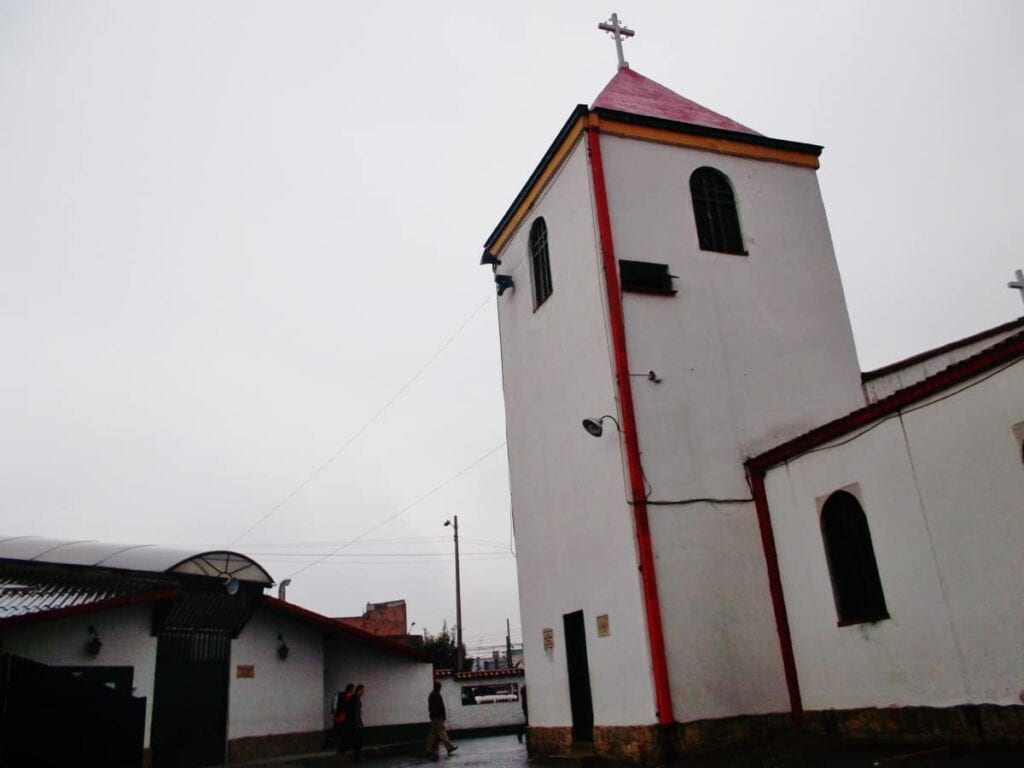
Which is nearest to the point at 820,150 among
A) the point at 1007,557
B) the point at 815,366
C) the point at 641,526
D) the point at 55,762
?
the point at 815,366

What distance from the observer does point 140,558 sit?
2161 cm

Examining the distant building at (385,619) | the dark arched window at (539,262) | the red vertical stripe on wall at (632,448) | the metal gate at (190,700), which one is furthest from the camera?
the distant building at (385,619)

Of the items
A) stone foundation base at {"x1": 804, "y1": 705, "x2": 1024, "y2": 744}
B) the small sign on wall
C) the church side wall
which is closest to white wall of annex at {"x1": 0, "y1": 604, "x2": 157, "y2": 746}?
the small sign on wall

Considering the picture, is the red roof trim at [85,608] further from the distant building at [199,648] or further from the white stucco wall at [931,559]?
the white stucco wall at [931,559]

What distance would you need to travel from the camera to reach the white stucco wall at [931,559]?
27.0ft

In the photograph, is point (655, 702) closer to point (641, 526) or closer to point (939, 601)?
point (641, 526)

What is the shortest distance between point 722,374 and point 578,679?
512cm

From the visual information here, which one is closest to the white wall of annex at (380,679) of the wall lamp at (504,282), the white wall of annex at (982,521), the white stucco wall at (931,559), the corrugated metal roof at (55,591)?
the corrugated metal roof at (55,591)

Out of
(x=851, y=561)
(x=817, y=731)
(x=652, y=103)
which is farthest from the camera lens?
(x=652, y=103)

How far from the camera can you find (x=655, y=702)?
1056cm

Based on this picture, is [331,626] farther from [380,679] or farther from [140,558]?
[140,558]

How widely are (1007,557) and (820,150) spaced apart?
9.30m

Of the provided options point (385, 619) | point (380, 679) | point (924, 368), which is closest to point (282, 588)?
point (385, 619)

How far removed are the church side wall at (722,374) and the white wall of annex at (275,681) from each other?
497 inches
